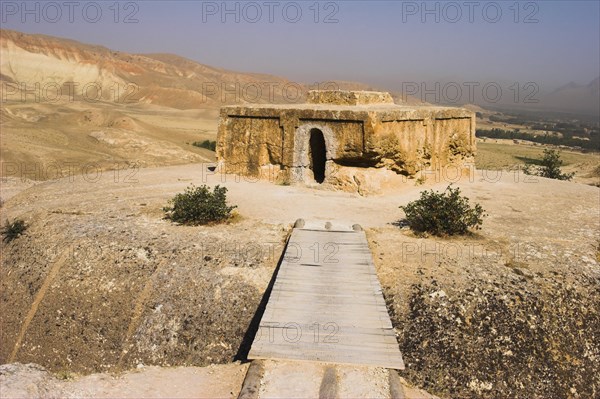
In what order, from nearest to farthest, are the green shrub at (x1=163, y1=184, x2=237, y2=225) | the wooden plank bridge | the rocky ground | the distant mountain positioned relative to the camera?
the wooden plank bridge < the rocky ground < the green shrub at (x1=163, y1=184, x2=237, y2=225) < the distant mountain

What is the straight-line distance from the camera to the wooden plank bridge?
578cm

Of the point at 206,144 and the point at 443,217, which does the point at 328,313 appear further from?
the point at 206,144

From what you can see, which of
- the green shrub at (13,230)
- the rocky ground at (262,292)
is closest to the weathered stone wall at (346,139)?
the rocky ground at (262,292)

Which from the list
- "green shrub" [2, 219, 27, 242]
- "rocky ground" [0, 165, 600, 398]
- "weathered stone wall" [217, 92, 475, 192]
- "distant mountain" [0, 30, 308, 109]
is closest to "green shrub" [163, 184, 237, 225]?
"rocky ground" [0, 165, 600, 398]

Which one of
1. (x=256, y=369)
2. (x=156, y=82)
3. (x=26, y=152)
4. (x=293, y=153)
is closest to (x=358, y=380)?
(x=256, y=369)

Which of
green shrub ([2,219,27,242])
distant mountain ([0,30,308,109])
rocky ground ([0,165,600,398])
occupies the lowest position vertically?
rocky ground ([0,165,600,398])

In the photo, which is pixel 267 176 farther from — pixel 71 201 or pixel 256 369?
pixel 256 369

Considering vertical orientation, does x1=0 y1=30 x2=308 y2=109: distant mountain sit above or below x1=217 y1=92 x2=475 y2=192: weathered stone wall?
above

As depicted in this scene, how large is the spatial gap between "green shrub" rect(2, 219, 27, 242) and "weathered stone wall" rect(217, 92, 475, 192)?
6.12 m

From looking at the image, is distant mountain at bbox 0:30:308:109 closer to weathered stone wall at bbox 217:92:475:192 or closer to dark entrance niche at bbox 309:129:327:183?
dark entrance niche at bbox 309:129:327:183

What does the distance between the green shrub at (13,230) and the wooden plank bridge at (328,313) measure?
652 cm

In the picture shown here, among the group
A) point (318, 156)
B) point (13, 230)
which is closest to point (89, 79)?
point (318, 156)

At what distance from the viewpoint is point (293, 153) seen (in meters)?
14.4

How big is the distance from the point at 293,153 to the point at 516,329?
8342 mm
